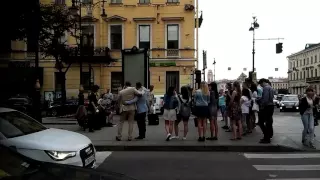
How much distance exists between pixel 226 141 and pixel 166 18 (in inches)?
1154

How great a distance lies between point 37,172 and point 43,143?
3.20 meters

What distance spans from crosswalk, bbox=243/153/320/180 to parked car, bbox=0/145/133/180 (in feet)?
17.0

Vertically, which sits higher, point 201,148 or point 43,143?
point 43,143

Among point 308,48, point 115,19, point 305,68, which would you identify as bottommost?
point 305,68

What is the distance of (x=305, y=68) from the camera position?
120 meters

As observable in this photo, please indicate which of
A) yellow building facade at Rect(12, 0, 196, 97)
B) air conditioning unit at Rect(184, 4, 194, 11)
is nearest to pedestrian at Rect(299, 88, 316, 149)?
yellow building facade at Rect(12, 0, 196, 97)

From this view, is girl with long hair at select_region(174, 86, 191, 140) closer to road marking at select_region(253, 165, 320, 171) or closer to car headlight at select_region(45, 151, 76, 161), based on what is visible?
road marking at select_region(253, 165, 320, 171)

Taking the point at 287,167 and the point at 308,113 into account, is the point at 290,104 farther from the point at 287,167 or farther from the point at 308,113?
the point at 287,167


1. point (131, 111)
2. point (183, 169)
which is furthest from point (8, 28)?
point (183, 169)

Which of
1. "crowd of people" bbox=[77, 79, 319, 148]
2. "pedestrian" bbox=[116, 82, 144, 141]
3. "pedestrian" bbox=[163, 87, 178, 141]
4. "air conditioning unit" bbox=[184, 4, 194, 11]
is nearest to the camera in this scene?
"crowd of people" bbox=[77, 79, 319, 148]

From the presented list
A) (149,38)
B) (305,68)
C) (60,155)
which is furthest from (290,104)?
(305,68)

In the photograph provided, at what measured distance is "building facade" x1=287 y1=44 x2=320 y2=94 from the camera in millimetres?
111312

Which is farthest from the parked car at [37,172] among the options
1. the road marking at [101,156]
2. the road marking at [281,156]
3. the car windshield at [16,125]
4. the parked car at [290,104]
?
the parked car at [290,104]

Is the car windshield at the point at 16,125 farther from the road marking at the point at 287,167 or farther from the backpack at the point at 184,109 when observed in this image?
the backpack at the point at 184,109
